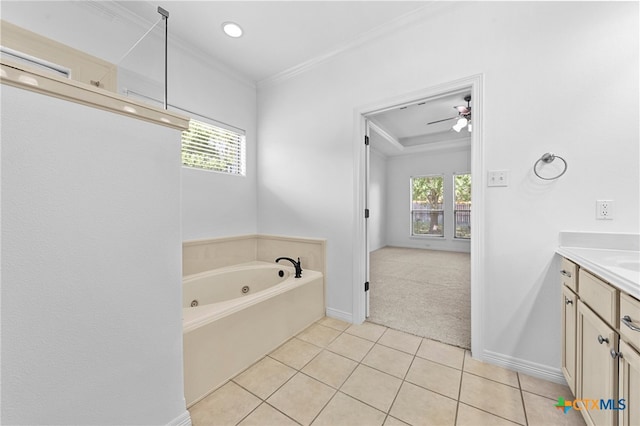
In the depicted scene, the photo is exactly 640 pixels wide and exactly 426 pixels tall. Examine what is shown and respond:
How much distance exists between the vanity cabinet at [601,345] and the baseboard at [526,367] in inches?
7.7

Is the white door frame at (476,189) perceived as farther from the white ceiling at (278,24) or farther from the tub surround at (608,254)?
the white ceiling at (278,24)

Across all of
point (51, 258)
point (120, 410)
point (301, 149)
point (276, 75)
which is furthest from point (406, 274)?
point (51, 258)

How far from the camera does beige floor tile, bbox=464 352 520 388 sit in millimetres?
1562

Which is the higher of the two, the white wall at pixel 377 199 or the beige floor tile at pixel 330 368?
the white wall at pixel 377 199

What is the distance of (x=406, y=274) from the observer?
4.11 m

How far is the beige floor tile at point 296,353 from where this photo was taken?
69.7 inches

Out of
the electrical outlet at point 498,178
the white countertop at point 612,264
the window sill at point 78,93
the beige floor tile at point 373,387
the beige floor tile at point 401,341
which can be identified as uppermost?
the window sill at point 78,93

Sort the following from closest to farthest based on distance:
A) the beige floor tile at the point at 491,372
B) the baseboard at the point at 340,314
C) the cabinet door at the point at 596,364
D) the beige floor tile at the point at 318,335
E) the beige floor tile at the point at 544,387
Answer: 1. the cabinet door at the point at 596,364
2. the beige floor tile at the point at 544,387
3. the beige floor tile at the point at 491,372
4. the beige floor tile at the point at 318,335
5. the baseboard at the point at 340,314

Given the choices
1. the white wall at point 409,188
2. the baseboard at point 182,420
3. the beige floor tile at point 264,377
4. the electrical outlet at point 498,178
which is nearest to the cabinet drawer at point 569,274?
the electrical outlet at point 498,178

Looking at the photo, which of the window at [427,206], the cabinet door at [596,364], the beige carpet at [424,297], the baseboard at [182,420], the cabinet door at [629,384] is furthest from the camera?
the window at [427,206]

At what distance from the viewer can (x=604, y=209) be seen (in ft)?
4.66

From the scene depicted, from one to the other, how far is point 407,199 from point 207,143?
5.67 m

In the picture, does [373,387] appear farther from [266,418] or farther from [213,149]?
[213,149]

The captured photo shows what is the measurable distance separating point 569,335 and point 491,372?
546mm
